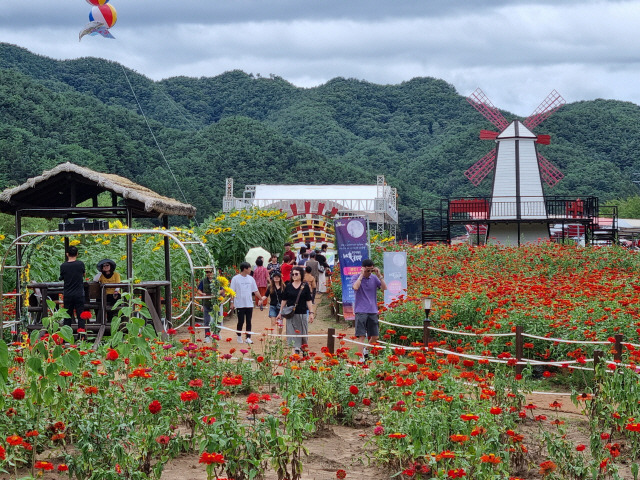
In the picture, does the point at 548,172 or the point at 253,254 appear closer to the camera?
the point at 253,254

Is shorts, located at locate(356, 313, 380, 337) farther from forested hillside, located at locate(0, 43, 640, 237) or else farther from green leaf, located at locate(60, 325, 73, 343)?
forested hillside, located at locate(0, 43, 640, 237)

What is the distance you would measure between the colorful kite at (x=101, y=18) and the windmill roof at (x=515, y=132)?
82.5ft

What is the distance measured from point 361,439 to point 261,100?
3594 inches

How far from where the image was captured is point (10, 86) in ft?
147

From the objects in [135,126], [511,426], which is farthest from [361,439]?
[135,126]

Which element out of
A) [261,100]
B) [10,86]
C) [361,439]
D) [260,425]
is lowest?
[361,439]

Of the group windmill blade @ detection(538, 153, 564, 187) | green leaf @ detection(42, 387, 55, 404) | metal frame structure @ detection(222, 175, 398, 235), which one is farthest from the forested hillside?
green leaf @ detection(42, 387, 55, 404)

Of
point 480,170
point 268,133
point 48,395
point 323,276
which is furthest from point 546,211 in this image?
point 268,133

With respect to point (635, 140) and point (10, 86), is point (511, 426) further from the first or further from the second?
point (635, 140)

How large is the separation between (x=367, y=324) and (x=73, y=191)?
16.4 feet

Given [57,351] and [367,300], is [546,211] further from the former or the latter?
[57,351]

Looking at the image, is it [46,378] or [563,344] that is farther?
[563,344]

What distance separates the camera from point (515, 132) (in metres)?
38.1

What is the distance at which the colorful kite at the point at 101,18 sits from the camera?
16.0 m
